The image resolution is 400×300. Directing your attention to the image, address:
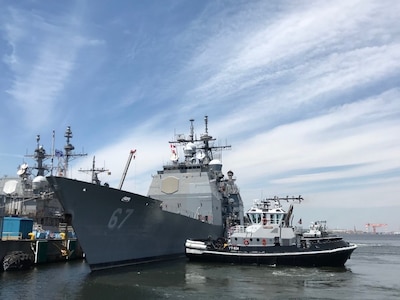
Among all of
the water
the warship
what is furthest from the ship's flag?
the water

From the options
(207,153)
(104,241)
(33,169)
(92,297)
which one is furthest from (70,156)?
(92,297)

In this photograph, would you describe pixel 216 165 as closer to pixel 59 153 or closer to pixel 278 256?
pixel 278 256

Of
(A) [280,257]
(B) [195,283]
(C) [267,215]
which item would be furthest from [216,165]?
(B) [195,283]

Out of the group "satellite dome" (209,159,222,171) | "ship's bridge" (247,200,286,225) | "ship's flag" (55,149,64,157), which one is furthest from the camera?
"ship's flag" (55,149,64,157)

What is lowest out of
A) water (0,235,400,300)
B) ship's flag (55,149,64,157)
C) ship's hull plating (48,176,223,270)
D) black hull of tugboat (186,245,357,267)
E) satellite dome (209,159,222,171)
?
water (0,235,400,300)

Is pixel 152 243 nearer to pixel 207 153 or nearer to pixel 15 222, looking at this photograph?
pixel 15 222

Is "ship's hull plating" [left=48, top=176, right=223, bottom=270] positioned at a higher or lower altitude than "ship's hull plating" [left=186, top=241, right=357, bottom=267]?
higher

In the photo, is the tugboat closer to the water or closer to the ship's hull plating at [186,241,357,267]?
the ship's hull plating at [186,241,357,267]

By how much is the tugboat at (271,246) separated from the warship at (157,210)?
94.6 inches

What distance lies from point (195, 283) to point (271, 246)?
773 centimetres

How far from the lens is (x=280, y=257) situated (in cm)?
2273

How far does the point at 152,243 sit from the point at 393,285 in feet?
41.3

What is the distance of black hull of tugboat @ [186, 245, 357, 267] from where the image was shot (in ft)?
74.5

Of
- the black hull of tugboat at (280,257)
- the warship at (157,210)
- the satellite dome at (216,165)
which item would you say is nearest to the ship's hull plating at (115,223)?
the warship at (157,210)
